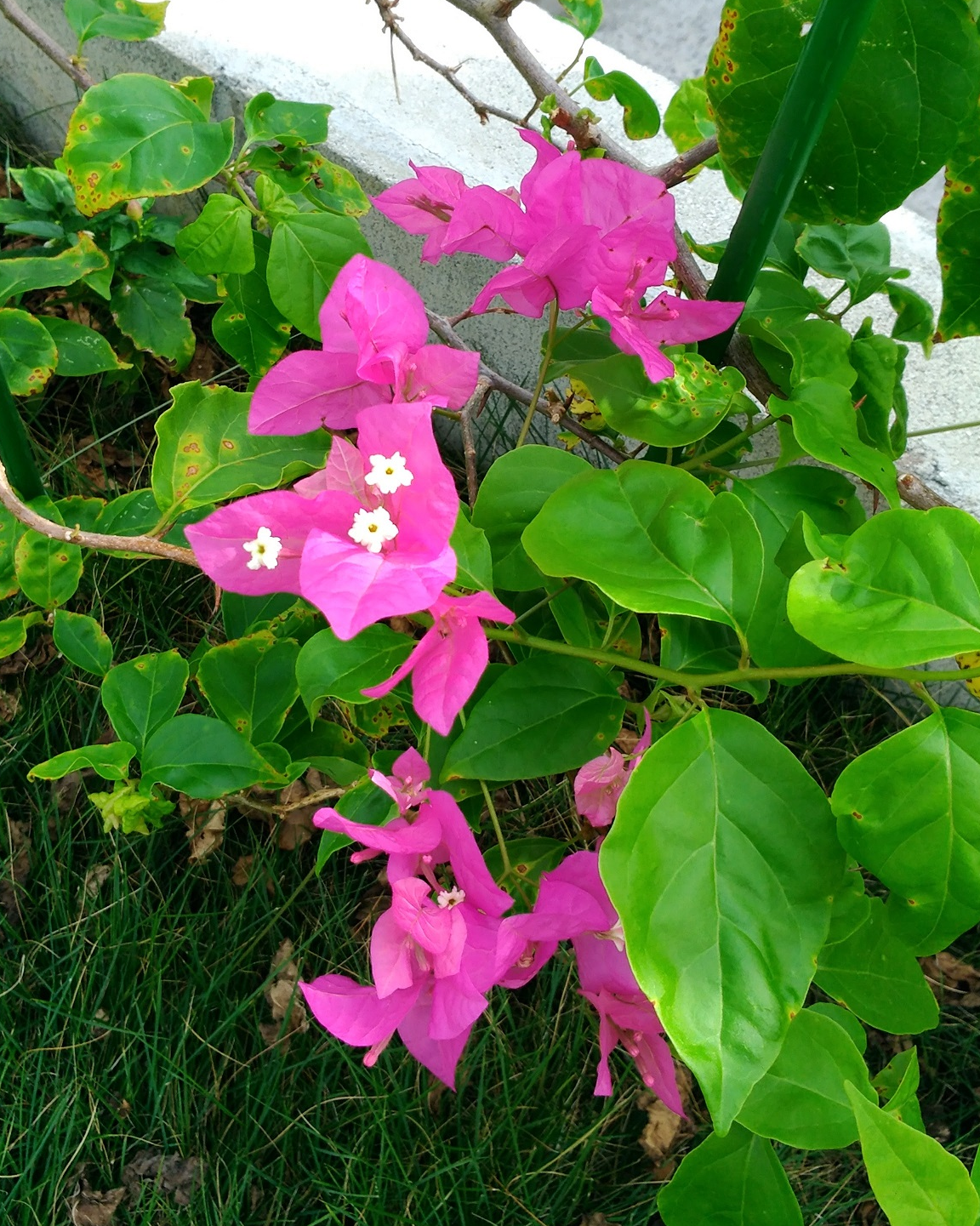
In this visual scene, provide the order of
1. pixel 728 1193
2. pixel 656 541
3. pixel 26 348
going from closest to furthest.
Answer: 1. pixel 656 541
2. pixel 728 1193
3. pixel 26 348

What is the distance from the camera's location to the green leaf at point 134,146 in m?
0.77

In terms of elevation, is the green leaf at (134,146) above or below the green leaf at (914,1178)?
above

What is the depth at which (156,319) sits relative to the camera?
1273 mm

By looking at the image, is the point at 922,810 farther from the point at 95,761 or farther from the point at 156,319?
the point at 156,319

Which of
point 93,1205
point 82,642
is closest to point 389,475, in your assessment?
point 82,642

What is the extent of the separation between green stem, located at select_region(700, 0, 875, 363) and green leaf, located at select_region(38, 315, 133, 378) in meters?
0.75

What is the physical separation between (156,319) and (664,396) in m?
0.84

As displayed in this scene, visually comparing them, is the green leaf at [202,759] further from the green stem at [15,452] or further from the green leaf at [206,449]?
the green stem at [15,452]

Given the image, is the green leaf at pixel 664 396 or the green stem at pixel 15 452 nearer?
the green leaf at pixel 664 396

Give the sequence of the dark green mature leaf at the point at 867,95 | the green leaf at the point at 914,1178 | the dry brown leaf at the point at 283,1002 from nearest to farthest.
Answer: the green leaf at the point at 914,1178, the dark green mature leaf at the point at 867,95, the dry brown leaf at the point at 283,1002

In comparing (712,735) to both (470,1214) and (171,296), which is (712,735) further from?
(171,296)

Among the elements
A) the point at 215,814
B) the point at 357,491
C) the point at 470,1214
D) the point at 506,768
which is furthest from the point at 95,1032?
the point at 357,491

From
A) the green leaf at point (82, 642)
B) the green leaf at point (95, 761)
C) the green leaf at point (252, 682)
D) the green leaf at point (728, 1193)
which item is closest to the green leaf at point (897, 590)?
the green leaf at point (728, 1193)

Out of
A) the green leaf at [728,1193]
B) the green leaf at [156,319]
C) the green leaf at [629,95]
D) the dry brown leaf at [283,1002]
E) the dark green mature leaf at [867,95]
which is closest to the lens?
the dark green mature leaf at [867,95]
